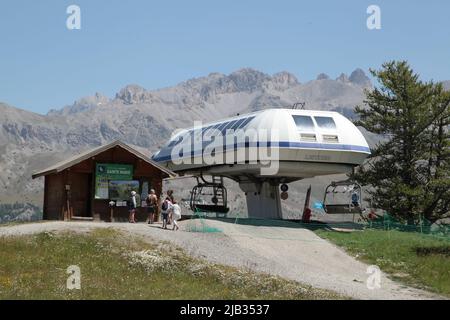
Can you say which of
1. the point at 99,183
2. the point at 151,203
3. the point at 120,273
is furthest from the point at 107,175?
the point at 120,273

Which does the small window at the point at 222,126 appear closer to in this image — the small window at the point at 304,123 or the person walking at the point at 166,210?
the small window at the point at 304,123

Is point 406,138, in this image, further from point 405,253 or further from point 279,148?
point 405,253

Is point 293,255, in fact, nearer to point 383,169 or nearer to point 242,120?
point 242,120

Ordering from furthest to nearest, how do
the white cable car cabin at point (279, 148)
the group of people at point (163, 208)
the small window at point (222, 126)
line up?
the small window at point (222, 126), the white cable car cabin at point (279, 148), the group of people at point (163, 208)

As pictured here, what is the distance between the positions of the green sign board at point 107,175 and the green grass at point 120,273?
→ 27.8 feet

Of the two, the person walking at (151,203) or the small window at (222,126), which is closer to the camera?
the person walking at (151,203)

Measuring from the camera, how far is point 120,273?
26312mm

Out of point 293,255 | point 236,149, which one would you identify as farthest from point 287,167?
point 293,255

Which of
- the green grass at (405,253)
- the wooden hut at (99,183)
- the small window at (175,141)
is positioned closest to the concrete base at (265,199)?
Result: the green grass at (405,253)

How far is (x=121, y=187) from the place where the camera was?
41469 mm

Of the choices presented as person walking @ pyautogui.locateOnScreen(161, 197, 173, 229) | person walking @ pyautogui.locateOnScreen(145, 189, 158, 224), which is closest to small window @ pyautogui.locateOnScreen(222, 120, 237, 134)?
person walking @ pyautogui.locateOnScreen(145, 189, 158, 224)

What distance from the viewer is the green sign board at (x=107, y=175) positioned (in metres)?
40.9

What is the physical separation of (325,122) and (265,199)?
8499 millimetres
